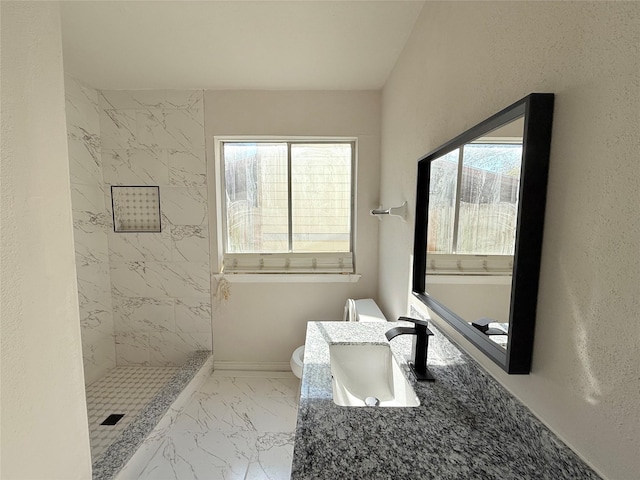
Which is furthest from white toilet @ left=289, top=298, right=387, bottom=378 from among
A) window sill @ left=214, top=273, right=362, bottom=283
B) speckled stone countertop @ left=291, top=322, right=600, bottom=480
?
speckled stone countertop @ left=291, top=322, right=600, bottom=480

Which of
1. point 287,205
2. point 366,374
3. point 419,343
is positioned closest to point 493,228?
point 419,343

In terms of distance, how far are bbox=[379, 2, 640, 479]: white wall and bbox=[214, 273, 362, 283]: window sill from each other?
5.33 feet

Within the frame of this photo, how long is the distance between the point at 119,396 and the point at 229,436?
3.35 feet

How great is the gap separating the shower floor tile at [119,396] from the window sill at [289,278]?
100cm

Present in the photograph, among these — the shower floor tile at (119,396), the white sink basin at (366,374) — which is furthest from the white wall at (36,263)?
the shower floor tile at (119,396)

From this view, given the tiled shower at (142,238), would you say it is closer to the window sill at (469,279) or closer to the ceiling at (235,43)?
the ceiling at (235,43)

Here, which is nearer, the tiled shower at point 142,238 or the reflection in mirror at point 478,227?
the reflection in mirror at point 478,227

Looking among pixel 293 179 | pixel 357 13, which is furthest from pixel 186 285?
pixel 357 13

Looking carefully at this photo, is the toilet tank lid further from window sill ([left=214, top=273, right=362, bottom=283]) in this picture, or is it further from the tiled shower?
the tiled shower

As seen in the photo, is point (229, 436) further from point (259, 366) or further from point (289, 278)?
point (289, 278)

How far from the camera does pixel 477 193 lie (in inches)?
35.8

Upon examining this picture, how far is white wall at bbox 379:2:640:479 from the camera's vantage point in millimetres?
464

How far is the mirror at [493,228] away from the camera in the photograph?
25.3 inches

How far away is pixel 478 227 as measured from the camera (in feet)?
2.94
